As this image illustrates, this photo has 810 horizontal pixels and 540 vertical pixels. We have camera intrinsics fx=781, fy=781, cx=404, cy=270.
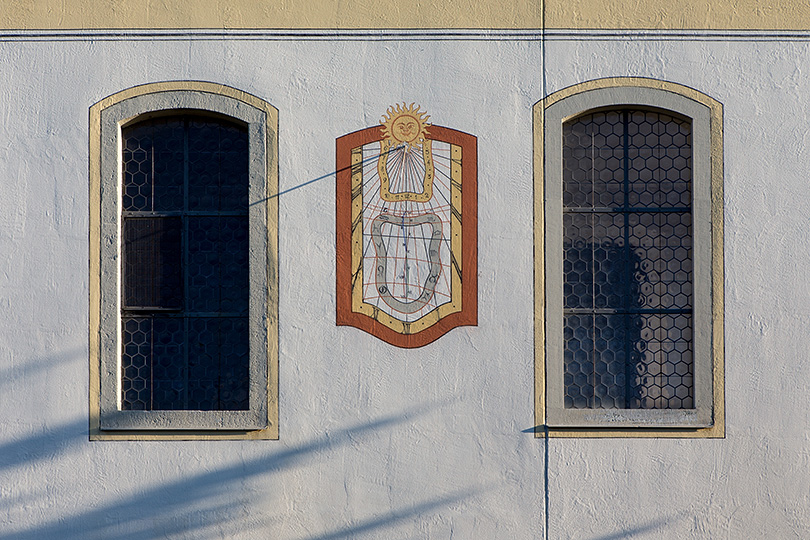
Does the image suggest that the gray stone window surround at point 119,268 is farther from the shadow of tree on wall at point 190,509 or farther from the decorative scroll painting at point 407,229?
the decorative scroll painting at point 407,229

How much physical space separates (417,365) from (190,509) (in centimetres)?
214

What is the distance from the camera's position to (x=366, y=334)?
6258mm

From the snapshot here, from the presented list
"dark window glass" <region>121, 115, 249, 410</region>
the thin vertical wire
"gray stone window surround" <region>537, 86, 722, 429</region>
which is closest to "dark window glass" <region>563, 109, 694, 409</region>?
"gray stone window surround" <region>537, 86, 722, 429</region>

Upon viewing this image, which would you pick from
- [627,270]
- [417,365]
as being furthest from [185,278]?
[627,270]

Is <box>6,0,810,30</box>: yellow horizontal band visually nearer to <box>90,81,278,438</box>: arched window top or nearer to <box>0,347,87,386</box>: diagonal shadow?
<box>90,81,278,438</box>: arched window top

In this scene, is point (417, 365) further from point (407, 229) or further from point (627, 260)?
point (627, 260)

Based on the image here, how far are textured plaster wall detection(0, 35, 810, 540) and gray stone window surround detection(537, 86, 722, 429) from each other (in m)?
0.15

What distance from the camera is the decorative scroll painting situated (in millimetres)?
6262

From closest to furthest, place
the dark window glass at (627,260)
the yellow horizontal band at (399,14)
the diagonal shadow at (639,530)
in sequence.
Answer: the diagonal shadow at (639,530) → the yellow horizontal band at (399,14) → the dark window glass at (627,260)

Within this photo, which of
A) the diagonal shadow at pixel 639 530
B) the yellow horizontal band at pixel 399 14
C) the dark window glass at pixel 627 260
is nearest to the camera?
the diagonal shadow at pixel 639 530

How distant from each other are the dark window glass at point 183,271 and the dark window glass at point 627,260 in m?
2.74

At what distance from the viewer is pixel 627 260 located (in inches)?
255

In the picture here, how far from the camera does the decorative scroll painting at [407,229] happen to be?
6.26m

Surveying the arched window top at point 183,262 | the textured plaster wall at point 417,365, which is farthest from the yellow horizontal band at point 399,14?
the arched window top at point 183,262
